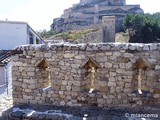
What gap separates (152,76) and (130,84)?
0.59m

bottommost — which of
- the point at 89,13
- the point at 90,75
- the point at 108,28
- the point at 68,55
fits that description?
the point at 90,75

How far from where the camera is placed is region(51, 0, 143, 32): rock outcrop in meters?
62.7

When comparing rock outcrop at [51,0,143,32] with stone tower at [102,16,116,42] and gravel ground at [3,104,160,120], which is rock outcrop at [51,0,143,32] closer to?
stone tower at [102,16,116,42]

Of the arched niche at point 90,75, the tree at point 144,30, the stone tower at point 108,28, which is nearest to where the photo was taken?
the arched niche at point 90,75

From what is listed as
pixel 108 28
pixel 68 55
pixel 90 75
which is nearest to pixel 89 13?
pixel 108 28

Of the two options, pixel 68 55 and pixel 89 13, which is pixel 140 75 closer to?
pixel 68 55

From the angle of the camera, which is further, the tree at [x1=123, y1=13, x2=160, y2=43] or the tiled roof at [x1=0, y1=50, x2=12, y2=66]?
the tree at [x1=123, y1=13, x2=160, y2=43]

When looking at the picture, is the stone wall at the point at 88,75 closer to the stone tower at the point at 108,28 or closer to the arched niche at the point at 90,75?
the arched niche at the point at 90,75

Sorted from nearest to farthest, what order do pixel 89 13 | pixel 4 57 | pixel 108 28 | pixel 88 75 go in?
pixel 88 75
pixel 4 57
pixel 108 28
pixel 89 13

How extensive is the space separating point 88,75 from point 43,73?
139cm

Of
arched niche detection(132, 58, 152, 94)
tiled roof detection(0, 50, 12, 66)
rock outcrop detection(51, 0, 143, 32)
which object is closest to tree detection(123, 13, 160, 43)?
rock outcrop detection(51, 0, 143, 32)

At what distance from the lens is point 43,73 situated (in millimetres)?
8367

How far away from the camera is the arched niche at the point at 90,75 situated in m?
7.59

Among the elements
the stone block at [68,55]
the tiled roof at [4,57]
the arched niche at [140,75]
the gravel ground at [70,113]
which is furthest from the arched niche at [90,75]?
the tiled roof at [4,57]
